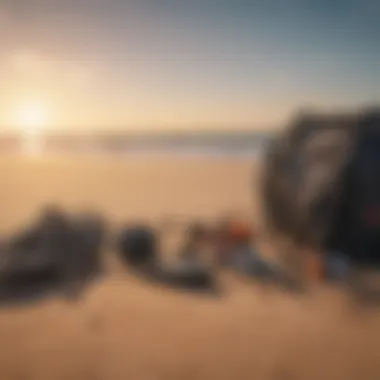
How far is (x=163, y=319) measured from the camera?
768 mm

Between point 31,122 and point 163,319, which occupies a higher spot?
point 31,122

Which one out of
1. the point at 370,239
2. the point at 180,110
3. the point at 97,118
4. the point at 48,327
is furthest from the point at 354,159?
the point at 48,327

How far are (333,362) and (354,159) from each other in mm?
250

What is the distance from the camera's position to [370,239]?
0.77 meters

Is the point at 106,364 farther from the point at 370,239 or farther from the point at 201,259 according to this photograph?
the point at 370,239

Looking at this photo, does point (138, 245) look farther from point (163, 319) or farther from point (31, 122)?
point (31, 122)

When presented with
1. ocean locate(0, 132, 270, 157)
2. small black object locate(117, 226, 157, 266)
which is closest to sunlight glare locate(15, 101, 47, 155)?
ocean locate(0, 132, 270, 157)

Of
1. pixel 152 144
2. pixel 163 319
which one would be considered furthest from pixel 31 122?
pixel 163 319

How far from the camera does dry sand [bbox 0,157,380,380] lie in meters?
0.75

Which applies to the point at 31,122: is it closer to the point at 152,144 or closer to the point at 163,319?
the point at 152,144

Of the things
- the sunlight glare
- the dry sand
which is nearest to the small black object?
the dry sand

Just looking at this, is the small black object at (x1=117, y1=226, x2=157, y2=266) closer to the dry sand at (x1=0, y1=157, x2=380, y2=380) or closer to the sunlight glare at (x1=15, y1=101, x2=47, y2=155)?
the dry sand at (x1=0, y1=157, x2=380, y2=380)

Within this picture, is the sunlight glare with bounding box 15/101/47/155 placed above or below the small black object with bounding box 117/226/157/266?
above

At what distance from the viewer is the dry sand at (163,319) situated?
29.5 inches
